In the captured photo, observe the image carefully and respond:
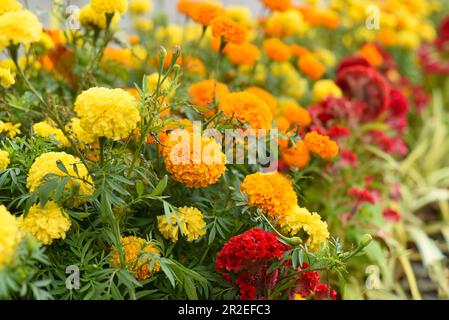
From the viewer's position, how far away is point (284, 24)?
2.40 metres

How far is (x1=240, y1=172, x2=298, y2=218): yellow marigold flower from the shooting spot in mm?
1330

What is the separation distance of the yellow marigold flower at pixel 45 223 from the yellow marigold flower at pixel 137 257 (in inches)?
5.3

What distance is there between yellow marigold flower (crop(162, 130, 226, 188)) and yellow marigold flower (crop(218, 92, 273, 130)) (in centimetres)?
16

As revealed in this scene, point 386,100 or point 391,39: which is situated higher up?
point 391,39

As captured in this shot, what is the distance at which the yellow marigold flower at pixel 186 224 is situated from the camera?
4.28 ft

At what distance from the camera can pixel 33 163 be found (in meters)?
1.27

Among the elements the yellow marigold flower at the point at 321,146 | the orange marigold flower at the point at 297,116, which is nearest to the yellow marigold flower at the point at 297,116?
the orange marigold flower at the point at 297,116

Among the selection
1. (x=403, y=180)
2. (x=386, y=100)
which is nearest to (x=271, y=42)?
(x=386, y=100)

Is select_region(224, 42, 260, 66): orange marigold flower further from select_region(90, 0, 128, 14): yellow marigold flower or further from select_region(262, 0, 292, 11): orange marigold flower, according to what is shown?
select_region(90, 0, 128, 14): yellow marigold flower

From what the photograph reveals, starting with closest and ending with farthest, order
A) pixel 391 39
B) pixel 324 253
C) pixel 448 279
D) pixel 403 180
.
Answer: pixel 324 253 → pixel 448 279 → pixel 403 180 → pixel 391 39

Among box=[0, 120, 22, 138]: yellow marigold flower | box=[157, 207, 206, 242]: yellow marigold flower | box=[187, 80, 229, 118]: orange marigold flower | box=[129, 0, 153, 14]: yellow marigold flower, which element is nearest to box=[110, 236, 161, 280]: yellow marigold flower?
box=[157, 207, 206, 242]: yellow marigold flower

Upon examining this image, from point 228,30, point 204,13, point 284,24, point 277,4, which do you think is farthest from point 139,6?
point 228,30
